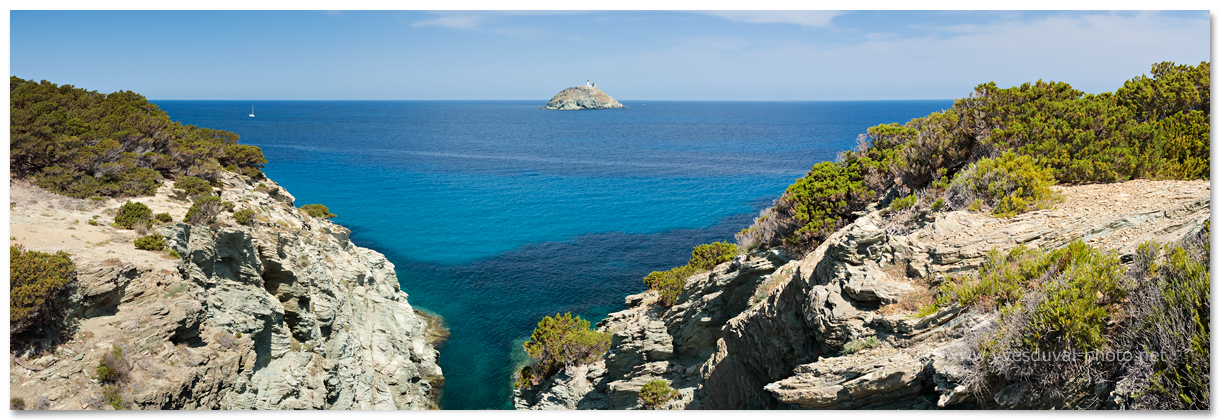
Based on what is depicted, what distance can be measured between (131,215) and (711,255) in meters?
25.0

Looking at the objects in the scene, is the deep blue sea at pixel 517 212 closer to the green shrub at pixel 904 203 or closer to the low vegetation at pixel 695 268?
the low vegetation at pixel 695 268

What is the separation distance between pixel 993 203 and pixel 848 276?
13.0 ft

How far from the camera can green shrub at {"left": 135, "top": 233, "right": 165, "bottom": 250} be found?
17.0 metres

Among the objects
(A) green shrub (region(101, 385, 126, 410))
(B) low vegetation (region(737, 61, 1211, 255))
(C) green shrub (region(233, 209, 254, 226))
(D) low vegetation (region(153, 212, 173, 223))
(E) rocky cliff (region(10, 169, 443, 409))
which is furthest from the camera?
(C) green shrub (region(233, 209, 254, 226))

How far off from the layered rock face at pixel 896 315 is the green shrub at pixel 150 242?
18.4 m

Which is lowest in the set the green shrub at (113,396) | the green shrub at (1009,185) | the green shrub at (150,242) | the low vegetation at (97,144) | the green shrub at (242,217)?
the green shrub at (113,396)

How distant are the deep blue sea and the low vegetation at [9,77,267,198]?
17.1m

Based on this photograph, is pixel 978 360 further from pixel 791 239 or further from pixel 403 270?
pixel 403 270

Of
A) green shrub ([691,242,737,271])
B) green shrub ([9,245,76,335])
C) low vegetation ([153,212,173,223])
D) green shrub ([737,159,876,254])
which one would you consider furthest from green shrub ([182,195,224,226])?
green shrub ([691,242,737,271])

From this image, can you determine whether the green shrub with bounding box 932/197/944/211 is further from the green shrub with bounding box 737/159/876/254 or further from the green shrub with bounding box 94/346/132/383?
the green shrub with bounding box 94/346/132/383

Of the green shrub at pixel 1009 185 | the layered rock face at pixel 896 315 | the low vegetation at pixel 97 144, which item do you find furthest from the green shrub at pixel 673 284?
the low vegetation at pixel 97 144

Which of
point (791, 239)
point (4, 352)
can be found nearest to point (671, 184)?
point (791, 239)

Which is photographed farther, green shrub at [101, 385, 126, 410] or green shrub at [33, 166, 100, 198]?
green shrub at [33, 166, 100, 198]

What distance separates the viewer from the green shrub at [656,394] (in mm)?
20312
